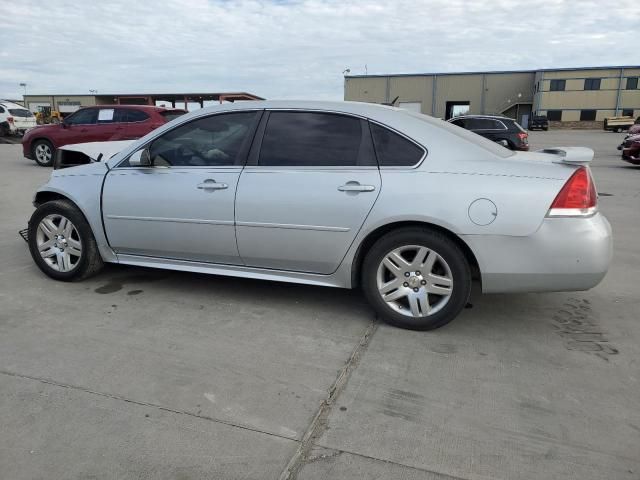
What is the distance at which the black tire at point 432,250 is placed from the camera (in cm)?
320

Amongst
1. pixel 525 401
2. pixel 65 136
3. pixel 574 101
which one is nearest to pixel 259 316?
pixel 525 401

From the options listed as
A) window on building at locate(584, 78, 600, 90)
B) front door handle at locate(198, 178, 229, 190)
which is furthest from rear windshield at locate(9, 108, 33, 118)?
window on building at locate(584, 78, 600, 90)

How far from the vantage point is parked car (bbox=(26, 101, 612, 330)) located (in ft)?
10.1

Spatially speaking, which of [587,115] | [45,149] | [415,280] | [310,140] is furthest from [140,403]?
[587,115]

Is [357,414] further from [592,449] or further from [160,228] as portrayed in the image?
[160,228]

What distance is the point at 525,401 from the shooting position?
260 centimetres

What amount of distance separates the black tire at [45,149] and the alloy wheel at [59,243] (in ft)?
32.8

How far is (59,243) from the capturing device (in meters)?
4.29

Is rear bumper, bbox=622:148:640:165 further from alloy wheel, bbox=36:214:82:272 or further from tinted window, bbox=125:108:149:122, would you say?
alloy wheel, bbox=36:214:82:272

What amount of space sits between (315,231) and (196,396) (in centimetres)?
135

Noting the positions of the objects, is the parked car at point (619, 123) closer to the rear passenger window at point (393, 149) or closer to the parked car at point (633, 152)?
the parked car at point (633, 152)

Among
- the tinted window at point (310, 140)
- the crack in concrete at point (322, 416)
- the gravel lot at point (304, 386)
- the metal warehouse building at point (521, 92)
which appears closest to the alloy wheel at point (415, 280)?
the gravel lot at point (304, 386)

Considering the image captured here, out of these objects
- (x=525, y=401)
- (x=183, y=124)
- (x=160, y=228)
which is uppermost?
(x=183, y=124)

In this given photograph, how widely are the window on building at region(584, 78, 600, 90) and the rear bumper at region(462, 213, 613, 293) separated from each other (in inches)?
2258
